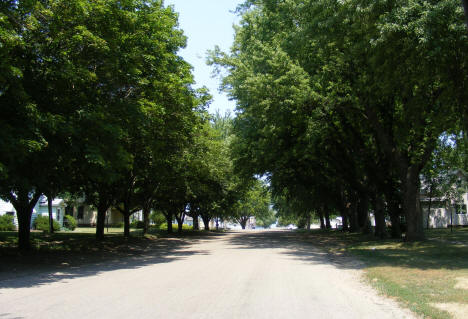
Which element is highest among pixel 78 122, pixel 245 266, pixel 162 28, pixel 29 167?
pixel 162 28

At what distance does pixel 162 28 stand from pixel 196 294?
10441mm

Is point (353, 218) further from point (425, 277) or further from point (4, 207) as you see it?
point (4, 207)

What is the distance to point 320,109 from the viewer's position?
750 inches

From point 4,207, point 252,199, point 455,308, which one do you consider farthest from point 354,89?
point 252,199

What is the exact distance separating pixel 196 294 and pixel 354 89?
43.8 feet

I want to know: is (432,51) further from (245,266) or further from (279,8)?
(279,8)

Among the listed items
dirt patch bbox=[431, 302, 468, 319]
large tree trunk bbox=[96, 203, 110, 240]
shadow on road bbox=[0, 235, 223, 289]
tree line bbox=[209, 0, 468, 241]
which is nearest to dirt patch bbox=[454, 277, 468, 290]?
dirt patch bbox=[431, 302, 468, 319]

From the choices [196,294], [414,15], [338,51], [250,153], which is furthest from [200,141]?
[196,294]

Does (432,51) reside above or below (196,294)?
above

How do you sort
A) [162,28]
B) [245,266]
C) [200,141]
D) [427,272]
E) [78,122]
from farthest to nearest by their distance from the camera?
[200,141]
[162,28]
[245,266]
[78,122]
[427,272]

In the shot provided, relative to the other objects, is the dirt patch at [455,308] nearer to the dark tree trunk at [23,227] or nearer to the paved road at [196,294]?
the paved road at [196,294]

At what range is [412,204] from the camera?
1936 cm

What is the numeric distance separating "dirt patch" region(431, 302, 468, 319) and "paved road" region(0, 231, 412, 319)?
0.66 meters

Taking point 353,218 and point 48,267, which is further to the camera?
point 353,218
